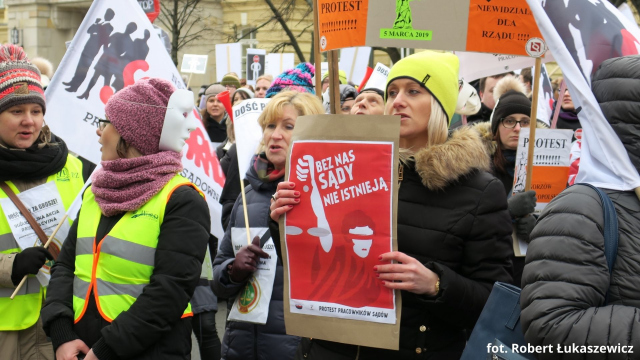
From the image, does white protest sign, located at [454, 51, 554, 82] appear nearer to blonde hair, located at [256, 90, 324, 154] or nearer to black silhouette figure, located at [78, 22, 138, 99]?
blonde hair, located at [256, 90, 324, 154]

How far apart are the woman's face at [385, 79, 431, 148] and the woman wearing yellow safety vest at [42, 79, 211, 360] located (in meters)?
0.94

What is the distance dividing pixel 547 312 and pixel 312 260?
92 centimetres

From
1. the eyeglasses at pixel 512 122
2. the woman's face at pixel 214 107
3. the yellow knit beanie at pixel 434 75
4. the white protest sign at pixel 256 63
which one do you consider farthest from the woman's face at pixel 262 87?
the yellow knit beanie at pixel 434 75

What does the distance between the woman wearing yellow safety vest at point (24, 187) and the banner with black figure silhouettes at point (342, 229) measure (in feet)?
5.15

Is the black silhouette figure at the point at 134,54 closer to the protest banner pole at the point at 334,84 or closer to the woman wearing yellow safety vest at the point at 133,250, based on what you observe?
the woman wearing yellow safety vest at the point at 133,250

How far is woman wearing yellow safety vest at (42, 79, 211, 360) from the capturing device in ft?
9.71

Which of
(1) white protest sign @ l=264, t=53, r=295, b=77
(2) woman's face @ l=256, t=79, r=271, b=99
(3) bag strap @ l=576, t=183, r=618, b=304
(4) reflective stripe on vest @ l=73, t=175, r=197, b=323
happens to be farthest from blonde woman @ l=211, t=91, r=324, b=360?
(1) white protest sign @ l=264, t=53, r=295, b=77

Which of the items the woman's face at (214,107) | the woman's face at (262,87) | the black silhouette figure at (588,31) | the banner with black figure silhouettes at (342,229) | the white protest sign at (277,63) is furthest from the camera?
the white protest sign at (277,63)

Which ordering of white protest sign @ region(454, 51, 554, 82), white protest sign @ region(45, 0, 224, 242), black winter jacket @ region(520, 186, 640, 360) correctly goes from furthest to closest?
white protest sign @ region(454, 51, 554, 82) < white protest sign @ region(45, 0, 224, 242) < black winter jacket @ region(520, 186, 640, 360)

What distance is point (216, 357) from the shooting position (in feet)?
16.2

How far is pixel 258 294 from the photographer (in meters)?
3.57

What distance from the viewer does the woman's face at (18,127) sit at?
3814mm

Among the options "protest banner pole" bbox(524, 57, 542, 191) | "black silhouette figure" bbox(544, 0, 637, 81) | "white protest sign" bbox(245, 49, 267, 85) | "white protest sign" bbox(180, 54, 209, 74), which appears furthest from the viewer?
"white protest sign" bbox(245, 49, 267, 85)

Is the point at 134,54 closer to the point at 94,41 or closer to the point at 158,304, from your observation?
the point at 94,41
